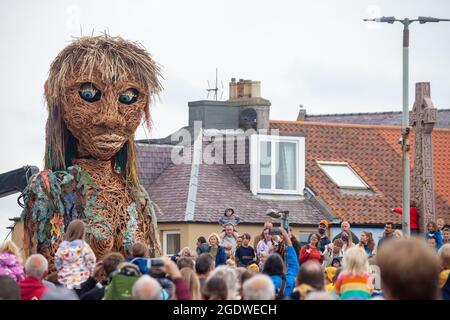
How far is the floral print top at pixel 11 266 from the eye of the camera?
14719 mm

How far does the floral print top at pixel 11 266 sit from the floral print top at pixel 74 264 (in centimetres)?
39

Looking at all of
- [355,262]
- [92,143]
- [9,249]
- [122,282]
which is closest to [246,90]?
[92,143]

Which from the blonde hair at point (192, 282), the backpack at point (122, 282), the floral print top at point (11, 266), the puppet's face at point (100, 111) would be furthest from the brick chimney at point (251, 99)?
the backpack at point (122, 282)

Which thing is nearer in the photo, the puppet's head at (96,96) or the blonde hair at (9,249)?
the blonde hair at (9,249)

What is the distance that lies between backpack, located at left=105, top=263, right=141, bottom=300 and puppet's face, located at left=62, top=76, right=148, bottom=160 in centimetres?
472

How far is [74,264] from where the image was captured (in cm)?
1500

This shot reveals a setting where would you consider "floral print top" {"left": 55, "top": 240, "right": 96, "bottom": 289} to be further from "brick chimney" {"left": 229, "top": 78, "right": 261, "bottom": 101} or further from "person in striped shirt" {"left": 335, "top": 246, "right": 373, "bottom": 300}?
"brick chimney" {"left": 229, "top": 78, "right": 261, "bottom": 101}

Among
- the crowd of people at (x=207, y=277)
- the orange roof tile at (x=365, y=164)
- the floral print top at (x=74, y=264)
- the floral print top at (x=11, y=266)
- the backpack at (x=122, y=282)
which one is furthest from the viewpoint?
the orange roof tile at (x=365, y=164)

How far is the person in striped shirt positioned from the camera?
13664mm

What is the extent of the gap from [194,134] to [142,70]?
2071 centimetres

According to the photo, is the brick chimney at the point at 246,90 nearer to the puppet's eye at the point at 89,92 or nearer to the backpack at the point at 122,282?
the puppet's eye at the point at 89,92
